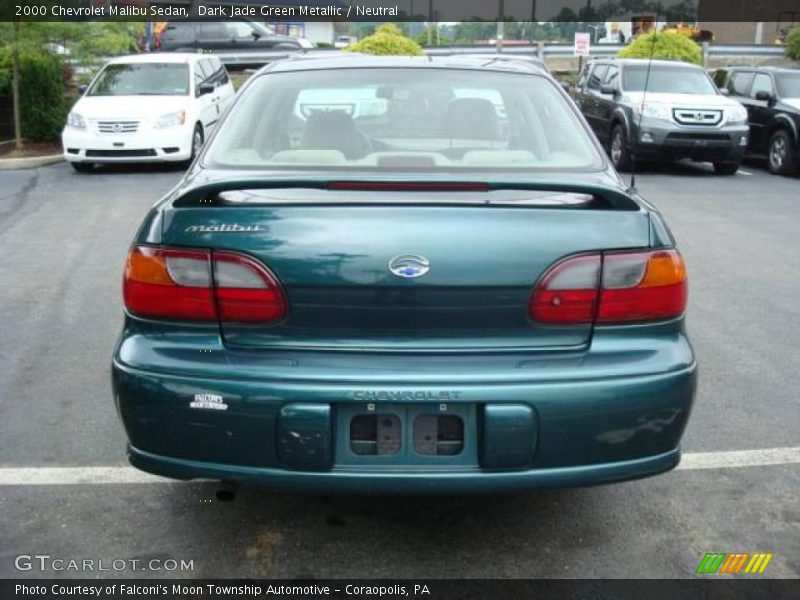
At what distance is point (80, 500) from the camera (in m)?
3.46

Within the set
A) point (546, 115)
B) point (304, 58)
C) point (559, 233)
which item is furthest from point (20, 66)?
point (559, 233)

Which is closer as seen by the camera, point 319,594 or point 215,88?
point 319,594

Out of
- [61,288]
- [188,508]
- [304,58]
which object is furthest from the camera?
[61,288]

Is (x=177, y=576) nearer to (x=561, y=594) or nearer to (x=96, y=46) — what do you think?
(x=561, y=594)

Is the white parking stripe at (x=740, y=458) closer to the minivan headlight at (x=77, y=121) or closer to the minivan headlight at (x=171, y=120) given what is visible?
the minivan headlight at (x=171, y=120)

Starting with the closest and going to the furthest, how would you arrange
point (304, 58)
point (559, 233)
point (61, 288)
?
point (559, 233) → point (304, 58) → point (61, 288)

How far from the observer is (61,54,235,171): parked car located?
1258 cm

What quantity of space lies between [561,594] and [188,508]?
4.67 feet

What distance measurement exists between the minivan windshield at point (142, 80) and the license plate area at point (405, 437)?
11758 mm

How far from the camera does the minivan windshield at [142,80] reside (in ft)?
44.3

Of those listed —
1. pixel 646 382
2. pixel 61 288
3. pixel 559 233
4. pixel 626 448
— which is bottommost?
pixel 61 288

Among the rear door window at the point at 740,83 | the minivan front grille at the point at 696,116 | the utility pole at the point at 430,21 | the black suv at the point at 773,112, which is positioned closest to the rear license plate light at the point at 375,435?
the minivan front grille at the point at 696,116

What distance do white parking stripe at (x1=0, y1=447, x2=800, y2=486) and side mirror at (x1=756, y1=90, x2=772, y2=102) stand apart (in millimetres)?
11808

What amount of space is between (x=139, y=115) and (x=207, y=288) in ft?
34.7
